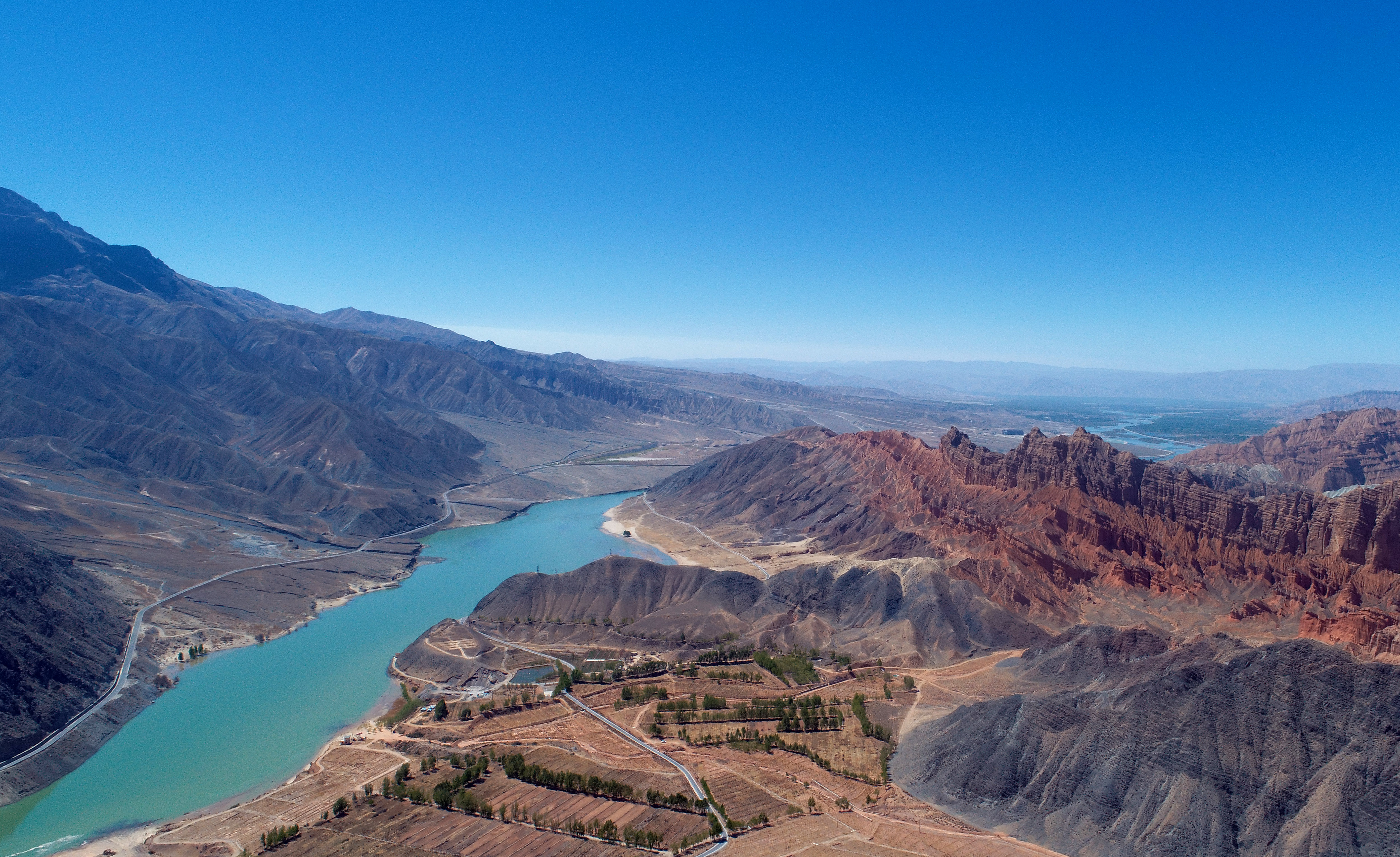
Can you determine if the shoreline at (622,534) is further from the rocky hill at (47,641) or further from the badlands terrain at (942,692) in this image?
the rocky hill at (47,641)

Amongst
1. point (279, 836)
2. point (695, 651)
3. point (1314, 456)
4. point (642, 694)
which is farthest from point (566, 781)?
point (1314, 456)

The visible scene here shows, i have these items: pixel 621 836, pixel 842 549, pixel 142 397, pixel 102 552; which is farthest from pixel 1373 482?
pixel 142 397

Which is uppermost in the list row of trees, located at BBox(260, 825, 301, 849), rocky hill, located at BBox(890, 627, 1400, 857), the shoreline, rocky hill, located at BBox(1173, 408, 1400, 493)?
rocky hill, located at BBox(1173, 408, 1400, 493)

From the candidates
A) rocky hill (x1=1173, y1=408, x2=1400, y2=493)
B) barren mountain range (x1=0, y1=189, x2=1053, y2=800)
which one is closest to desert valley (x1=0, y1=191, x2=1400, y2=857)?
barren mountain range (x1=0, y1=189, x2=1053, y2=800)

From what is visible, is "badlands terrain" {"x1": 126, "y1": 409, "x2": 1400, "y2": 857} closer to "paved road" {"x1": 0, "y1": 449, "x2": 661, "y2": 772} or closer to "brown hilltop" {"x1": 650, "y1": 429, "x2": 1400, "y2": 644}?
"brown hilltop" {"x1": 650, "y1": 429, "x2": 1400, "y2": 644}

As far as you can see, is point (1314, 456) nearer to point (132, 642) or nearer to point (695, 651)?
point (695, 651)

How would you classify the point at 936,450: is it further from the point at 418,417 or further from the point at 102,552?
the point at 418,417
